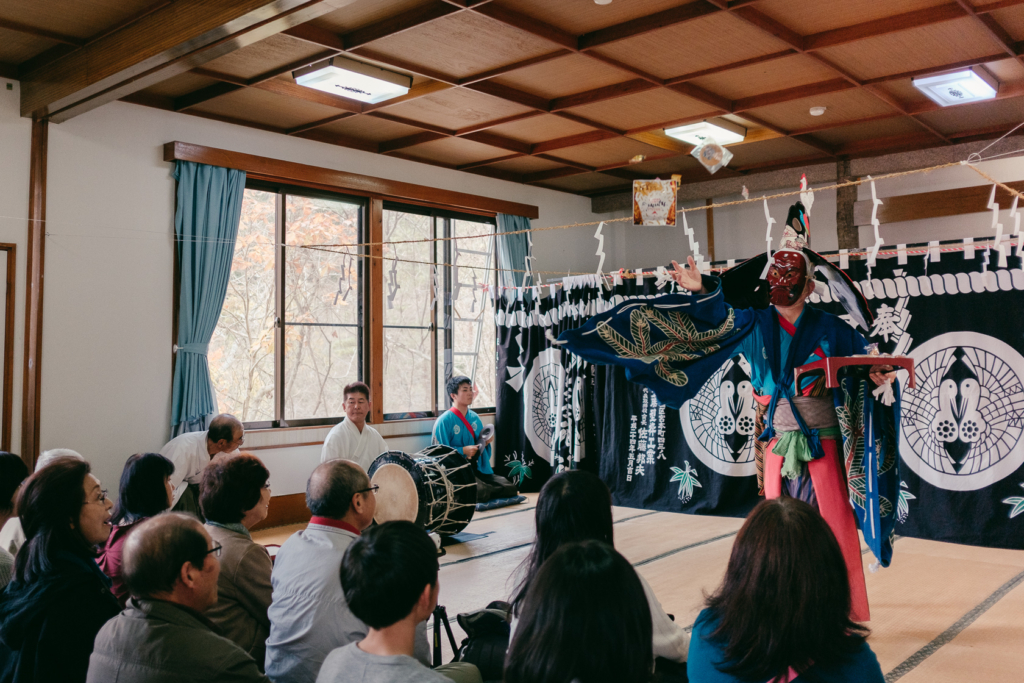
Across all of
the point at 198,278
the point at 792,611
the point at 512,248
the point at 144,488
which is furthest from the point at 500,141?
the point at 792,611

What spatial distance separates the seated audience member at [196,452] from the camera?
4.26 meters

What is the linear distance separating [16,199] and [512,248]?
4104 millimetres

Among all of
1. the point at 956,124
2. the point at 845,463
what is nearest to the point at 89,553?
the point at 845,463

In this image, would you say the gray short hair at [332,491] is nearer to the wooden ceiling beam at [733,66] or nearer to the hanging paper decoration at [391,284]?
the wooden ceiling beam at [733,66]

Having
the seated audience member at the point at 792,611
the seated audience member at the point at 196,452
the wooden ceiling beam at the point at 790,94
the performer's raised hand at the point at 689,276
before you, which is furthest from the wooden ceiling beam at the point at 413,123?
the seated audience member at the point at 792,611

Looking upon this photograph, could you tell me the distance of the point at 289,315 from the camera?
6191 millimetres

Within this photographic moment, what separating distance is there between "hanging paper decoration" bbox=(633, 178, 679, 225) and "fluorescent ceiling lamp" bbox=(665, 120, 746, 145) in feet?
5.55

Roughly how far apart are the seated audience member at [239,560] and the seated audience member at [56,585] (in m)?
0.28

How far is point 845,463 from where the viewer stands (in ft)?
11.4

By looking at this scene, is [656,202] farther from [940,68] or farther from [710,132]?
[940,68]

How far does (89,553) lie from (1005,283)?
5.10 m

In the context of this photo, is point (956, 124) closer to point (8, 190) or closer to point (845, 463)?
point (845, 463)

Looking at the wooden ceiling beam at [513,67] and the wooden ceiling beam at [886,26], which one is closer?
the wooden ceiling beam at [886,26]

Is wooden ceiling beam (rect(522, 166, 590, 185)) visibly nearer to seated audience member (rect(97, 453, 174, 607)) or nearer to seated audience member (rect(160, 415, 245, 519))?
seated audience member (rect(160, 415, 245, 519))
